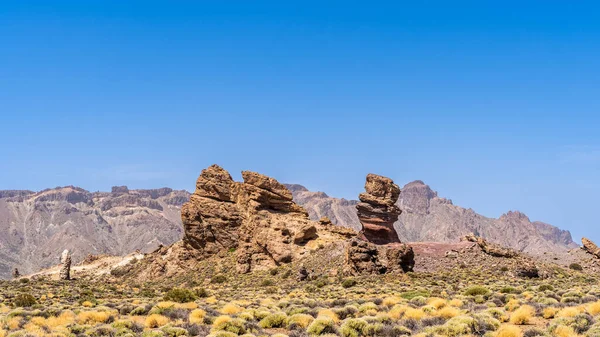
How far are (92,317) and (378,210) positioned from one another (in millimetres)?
37220

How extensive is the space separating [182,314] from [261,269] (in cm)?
3321

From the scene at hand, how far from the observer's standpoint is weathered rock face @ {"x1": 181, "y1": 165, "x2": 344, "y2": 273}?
56.8 m

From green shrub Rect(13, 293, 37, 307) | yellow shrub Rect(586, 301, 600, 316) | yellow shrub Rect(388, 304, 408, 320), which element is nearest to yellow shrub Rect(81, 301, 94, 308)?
green shrub Rect(13, 293, 37, 307)

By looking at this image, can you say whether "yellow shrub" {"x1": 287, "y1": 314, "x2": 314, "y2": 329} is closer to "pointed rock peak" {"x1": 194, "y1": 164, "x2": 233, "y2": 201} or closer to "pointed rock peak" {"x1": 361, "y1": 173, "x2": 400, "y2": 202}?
"pointed rock peak" {"x1": 361, "y1": 173, "x2": 400, "y2": 202}

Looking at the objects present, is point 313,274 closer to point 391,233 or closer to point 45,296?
point 391,233

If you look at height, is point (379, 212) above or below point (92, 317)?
above

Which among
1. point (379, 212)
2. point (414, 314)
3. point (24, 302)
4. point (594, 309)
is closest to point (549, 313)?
point (594, 309)

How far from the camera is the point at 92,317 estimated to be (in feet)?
67.9

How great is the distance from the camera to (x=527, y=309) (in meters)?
18.6

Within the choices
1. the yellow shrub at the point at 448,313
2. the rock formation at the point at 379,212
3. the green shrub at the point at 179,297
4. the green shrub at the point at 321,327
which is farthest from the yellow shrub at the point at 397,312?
the rock formation at the point at 379,212

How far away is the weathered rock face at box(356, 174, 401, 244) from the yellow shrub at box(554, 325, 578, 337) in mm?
38589

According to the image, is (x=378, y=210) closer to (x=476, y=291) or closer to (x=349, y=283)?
(x=349, y=283)

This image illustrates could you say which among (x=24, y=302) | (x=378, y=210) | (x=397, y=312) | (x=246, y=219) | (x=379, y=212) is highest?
(x=378, y=210)

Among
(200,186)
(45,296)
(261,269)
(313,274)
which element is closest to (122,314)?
(45,296)
